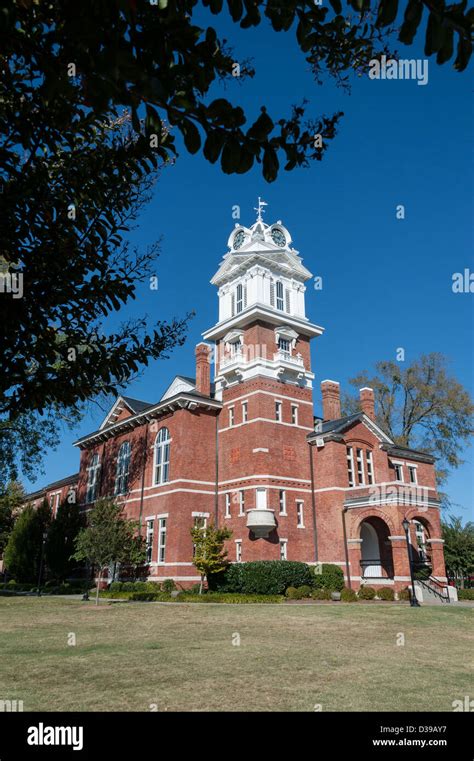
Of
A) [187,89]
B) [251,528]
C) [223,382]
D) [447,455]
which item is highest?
[223,382]

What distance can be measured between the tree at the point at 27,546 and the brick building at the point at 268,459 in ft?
33.0

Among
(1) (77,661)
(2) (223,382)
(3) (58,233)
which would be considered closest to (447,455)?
(2) (223,382)

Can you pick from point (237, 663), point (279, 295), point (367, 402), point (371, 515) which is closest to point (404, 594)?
point (371, 515)

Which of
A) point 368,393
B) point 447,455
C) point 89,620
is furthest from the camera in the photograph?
point 447,455

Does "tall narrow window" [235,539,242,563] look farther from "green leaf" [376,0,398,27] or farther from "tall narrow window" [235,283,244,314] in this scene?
"green leaf" [376,0,398,27]

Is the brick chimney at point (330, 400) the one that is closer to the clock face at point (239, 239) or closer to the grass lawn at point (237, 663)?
the clock face at point (239, 239)

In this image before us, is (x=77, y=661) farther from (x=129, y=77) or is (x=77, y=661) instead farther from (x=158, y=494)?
(x=158, y=494)

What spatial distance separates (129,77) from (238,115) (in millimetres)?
623

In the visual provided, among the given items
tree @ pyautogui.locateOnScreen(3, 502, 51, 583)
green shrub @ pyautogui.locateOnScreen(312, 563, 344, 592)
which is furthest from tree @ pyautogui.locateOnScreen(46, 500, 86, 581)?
green shrub @ pyautogui.locateOnScreen(312, 563, 344, 592)

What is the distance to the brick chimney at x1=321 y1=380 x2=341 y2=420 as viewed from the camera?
121ft

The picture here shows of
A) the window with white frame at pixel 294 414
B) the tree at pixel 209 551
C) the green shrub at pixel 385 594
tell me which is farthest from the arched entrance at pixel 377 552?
the tree at pixel 209 551

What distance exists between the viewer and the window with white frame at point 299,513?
30625 mm

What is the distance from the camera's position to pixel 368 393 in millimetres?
37750

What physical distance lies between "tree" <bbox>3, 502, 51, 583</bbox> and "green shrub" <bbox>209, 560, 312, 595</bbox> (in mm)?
18888
